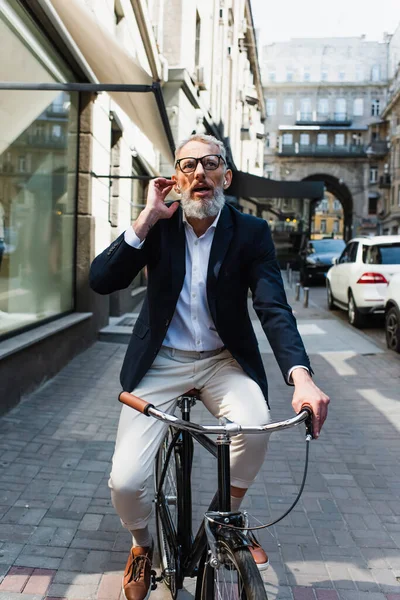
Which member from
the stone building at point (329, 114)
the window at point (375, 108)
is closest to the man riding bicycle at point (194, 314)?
the stone building at point (329, 114)

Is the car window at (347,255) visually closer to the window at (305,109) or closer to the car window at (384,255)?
the car window at (384,255)

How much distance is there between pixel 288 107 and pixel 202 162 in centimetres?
8637

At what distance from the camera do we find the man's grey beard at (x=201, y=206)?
8.66 feet

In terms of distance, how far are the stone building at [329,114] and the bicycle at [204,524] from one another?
250 feet

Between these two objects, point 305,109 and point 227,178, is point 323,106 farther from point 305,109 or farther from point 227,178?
point 227,178

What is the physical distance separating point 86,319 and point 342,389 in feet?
12.1

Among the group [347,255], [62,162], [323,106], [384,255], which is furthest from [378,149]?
[62,162]

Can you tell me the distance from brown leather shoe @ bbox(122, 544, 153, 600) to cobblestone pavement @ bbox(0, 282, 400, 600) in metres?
0.29

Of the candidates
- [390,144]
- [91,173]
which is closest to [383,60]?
[390,144]

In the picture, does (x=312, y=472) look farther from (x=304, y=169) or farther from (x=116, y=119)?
(x=304, y=169)

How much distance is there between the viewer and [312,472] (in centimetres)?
468

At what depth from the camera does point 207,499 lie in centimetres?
411

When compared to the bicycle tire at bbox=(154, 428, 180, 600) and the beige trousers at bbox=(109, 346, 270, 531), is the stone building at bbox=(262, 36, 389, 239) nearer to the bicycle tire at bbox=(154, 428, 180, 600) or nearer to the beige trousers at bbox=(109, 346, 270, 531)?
the bicycle tire at bbox=(154, 428, 180, 600)

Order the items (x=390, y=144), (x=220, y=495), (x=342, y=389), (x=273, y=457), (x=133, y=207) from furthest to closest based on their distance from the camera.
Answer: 1. (x=390, y=144)
2. (x=133, y=207)
3. (x=342, y=389)
4. (x=273, y=457)
5. (x=220, y=495)
